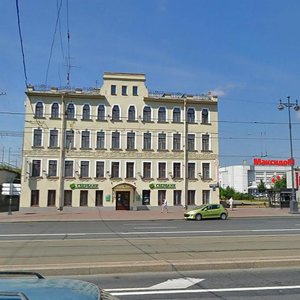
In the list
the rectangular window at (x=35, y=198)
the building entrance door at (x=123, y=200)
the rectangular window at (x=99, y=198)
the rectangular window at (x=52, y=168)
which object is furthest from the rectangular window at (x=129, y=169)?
the rectangular window at (x=35, y=198)

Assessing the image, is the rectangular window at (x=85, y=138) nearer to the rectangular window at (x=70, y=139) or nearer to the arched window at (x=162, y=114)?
the rectangular window at (x=70, y=139)

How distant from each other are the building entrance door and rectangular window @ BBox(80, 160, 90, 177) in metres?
4.46

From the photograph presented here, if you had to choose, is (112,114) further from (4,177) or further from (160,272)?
(160,272)

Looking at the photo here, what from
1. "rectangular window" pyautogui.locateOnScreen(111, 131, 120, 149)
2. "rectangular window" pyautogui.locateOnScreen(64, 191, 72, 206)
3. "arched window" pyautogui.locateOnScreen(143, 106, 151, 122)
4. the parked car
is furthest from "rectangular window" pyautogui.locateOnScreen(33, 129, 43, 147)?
the parked car

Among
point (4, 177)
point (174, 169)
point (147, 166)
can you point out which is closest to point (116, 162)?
point (147, 166)

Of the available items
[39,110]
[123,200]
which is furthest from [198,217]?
[39,110]

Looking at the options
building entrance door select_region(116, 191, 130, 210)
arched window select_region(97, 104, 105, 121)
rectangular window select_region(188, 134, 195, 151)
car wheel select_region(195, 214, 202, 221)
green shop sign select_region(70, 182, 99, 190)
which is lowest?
car wheel select_region(195, 214, 202, 221)

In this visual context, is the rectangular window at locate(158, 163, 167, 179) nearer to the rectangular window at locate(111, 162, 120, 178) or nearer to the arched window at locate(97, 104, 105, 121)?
the rectangular window at locate(111, 162, 120, 178)

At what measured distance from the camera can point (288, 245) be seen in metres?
13.7

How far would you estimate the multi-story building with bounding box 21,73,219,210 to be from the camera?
45.6 meters

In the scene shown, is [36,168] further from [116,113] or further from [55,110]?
[116,113]

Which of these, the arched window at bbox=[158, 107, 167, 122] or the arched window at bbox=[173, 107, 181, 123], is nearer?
the arched window at bbox=[158, 107, 167, 122]

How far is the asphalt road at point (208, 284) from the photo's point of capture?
7012mm

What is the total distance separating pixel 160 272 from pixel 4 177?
156ft
